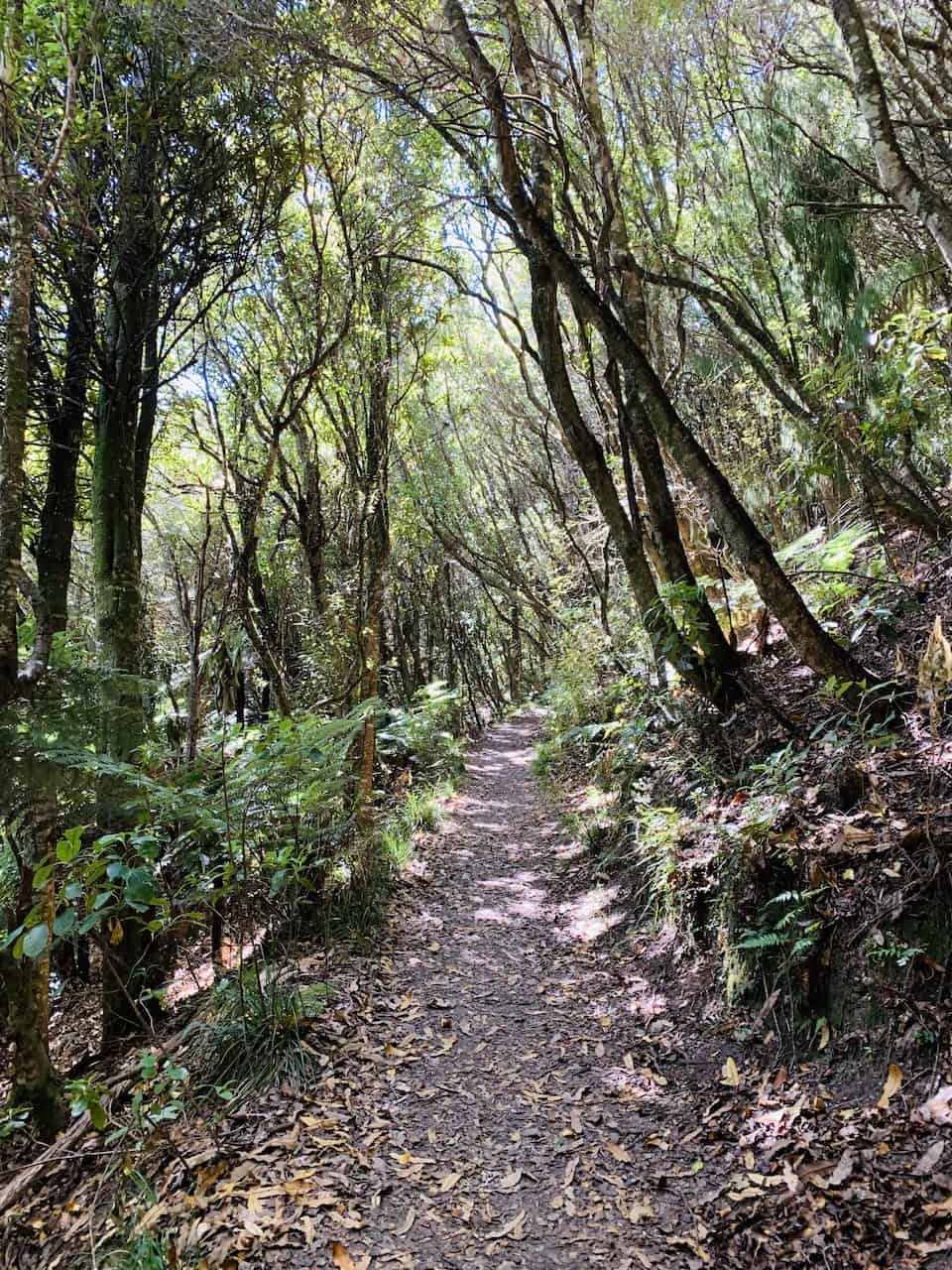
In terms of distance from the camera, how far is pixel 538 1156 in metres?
3.36

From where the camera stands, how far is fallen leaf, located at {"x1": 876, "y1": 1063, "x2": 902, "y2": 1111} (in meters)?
2.81

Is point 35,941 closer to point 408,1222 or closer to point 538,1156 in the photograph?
point 408,1222

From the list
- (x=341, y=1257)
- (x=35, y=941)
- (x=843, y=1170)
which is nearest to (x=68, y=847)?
(x=35, y=941)

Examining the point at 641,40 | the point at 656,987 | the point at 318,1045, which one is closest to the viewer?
the point at 318,1045

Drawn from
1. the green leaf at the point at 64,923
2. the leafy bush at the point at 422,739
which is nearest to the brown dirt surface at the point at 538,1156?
the green leaf at the point at 64,923

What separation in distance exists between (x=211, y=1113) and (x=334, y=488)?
7.79m

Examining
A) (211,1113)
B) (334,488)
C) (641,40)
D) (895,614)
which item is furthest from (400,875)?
(641,40)

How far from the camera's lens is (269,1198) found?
2994 millimetres

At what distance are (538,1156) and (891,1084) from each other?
62.5 inches

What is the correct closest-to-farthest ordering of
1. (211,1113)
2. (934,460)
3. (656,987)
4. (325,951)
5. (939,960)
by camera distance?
(939,960) → (211,1113) → (656,987) → (325,951) → (934,460)

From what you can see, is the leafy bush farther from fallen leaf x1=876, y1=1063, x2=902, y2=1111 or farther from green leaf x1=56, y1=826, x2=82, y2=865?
fallen leaf x1=876, y1=1063, x2=902, y2=1111

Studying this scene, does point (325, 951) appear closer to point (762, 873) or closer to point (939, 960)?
point (762, 873)

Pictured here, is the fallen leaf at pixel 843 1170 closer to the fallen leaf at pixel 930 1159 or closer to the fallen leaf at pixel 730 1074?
the fallen leaf at pixel 930 1159

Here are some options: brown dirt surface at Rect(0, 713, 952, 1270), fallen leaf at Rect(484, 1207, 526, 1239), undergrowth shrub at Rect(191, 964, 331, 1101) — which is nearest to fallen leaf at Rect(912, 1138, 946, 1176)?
brown dirt surface at Rect(0, 713, 952, 1270)
